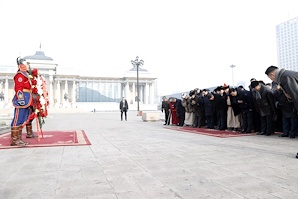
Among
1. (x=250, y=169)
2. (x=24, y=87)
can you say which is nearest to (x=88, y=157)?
(x=250, y=169)

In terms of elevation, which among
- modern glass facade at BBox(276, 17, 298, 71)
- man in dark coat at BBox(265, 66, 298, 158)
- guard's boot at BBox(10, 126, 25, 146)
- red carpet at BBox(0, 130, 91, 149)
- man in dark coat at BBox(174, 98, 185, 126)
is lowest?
red carpet at BBox(0, 130, 91, 149)

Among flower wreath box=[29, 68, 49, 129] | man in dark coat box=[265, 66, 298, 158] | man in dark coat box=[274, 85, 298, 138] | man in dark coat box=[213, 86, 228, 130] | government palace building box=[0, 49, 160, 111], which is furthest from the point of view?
government palace building box=[0, 49, 160, 111]

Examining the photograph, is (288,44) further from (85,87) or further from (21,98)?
(21,98)

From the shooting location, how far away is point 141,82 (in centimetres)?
7206

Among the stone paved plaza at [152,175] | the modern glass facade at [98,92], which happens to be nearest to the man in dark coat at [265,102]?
the stone paved plaza at [152,175]

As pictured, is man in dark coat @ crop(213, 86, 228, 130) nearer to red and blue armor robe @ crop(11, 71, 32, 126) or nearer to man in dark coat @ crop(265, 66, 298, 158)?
man in dark coat @ crop(265, 66, 298, 158)

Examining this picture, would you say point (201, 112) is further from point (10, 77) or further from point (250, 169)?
point (10, 77)

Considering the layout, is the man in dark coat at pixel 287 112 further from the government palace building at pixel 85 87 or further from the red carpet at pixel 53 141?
the government palace building at pixel 85 87

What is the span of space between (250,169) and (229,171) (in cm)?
32

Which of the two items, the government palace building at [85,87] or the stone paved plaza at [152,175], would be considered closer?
the stone paved plaza at [152,175]

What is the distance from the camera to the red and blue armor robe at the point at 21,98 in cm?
553

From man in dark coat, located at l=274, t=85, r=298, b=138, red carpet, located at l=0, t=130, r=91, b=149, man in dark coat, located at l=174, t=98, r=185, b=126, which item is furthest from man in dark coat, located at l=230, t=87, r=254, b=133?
red carpet, located at l=0, t=130, r=91, b=149

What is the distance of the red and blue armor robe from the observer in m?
5.53

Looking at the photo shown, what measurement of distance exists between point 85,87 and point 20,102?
219 ft
